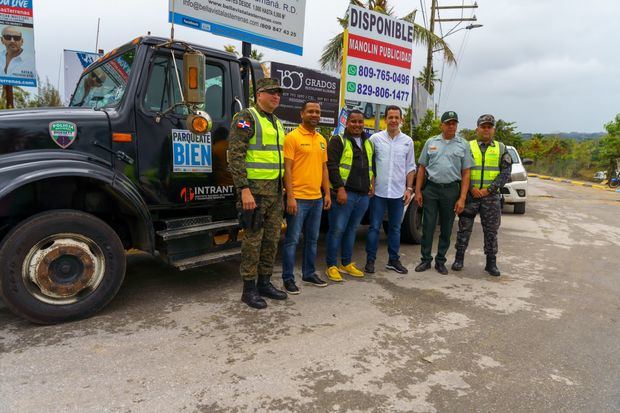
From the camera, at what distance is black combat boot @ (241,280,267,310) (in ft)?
11.8

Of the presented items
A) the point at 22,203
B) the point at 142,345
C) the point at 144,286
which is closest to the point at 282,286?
the point at 144,286

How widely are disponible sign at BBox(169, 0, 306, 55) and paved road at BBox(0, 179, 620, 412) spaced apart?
297 centimetres

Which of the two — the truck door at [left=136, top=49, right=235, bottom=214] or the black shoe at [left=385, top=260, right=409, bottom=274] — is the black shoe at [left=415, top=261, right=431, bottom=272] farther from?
the truck door at [left=136, top=49, right=235, bottom=214]

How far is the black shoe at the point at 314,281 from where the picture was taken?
13.9 ft

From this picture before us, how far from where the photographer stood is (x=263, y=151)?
3486 mm

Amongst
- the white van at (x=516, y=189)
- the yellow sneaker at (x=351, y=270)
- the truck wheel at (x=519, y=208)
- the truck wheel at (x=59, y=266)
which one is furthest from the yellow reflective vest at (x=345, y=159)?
the truck wheel at (x=519, y=208)

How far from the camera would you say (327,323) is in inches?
131

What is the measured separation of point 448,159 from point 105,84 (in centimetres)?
352

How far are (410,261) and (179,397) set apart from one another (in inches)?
145

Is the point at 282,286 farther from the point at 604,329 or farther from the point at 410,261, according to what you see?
the point at 604,329

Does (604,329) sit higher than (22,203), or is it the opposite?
(22,203)

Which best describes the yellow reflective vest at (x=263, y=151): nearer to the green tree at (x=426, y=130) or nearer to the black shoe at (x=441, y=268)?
the black shoe at (x=441, y=268)

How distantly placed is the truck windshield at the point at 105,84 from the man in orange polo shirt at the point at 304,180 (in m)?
1.46

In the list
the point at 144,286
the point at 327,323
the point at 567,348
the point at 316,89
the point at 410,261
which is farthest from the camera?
the point at 316,89
